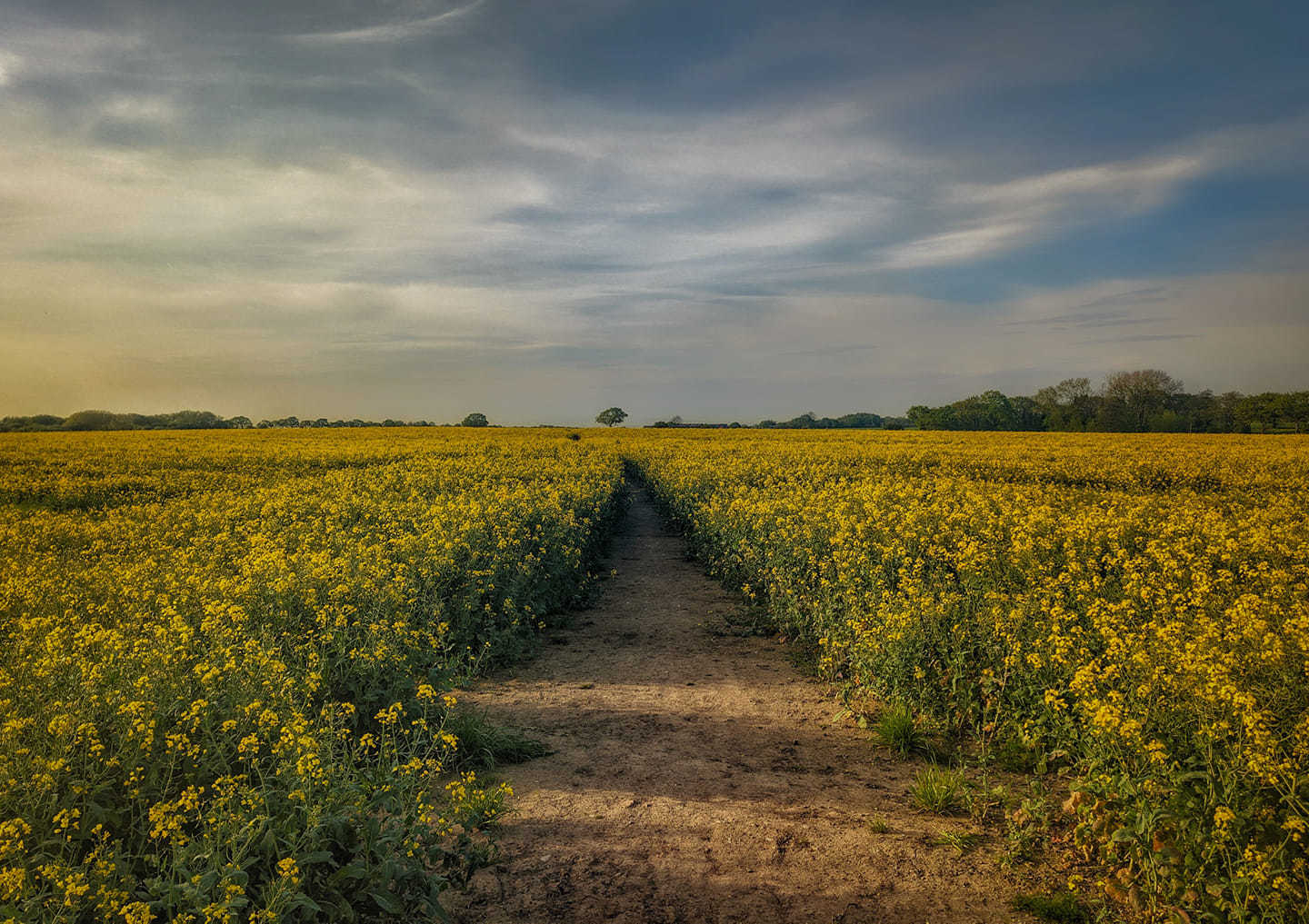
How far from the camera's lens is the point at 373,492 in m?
15.8

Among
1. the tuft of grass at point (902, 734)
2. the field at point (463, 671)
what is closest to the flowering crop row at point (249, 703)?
the field at point (463, 671)

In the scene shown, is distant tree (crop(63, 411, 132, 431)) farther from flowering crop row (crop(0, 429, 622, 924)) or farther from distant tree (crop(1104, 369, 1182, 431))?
distant tree (crop(1104, 369, 1182, 431))

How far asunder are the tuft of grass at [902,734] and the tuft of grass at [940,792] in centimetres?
82

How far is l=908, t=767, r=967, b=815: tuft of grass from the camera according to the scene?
5.43 meters

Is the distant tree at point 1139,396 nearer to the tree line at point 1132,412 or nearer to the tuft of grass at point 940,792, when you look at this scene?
the tree line at point 1132,412

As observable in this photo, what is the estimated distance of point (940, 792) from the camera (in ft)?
17.9

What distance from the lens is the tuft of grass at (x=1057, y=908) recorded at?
414cm

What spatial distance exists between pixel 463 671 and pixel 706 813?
406 centimetres

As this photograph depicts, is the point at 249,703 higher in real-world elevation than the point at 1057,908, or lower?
higher

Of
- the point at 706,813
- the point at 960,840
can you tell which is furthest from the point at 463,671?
the point at 960,840

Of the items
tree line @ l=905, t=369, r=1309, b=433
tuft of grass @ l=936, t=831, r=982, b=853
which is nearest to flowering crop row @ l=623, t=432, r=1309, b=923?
tuft of grass @ l=936, t=831, r=982, b=853

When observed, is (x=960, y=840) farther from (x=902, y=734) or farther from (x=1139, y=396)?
(x=1139, y=396)

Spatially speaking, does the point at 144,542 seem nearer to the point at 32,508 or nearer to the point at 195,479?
the point at 32,508

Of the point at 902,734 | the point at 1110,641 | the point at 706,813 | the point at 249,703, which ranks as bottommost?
the point at 706,813
